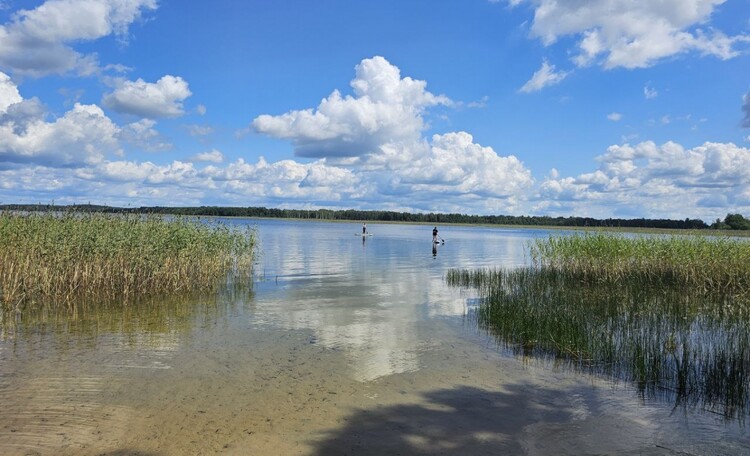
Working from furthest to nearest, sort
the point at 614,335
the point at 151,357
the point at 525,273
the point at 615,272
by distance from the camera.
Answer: the point at 525,273 → the point at 615,272 → the point at 614,335 → the point at 151,357

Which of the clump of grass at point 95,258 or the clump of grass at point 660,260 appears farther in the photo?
the clump of grass at point 660,260

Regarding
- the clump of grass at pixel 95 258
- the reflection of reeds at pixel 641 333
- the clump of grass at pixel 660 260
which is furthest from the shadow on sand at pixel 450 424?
the clump of grass at pixel 660 260

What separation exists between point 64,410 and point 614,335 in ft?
37.5

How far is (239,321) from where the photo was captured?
13.7 m

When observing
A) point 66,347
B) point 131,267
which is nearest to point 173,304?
point 131,267

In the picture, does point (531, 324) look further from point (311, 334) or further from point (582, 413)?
point (311, 334)

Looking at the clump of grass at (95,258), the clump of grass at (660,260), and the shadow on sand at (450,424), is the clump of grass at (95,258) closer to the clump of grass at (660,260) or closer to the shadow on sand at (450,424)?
the shadow on sand at (450,424)

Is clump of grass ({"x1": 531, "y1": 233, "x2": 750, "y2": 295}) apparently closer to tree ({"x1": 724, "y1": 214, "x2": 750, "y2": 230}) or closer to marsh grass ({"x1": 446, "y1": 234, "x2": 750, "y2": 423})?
marsh grass ({"x1": 446, "y1": 234, "x2": 750, "y2": 423})

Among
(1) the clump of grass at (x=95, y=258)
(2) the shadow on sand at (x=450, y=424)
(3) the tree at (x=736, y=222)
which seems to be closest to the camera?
(2) the shadow on sand at (x=450, y=424)

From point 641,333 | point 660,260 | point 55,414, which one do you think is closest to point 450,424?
point 55,414

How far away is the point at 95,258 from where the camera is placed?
16.2m

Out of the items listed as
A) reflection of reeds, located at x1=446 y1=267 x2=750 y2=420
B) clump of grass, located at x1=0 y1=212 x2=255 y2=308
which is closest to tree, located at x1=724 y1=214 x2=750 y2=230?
reflection of reeds, located at x1=446 y1=267 x2=750 y2=420

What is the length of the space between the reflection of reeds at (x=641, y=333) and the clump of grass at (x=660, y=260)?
88 centimetres

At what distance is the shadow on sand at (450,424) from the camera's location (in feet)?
20.0
